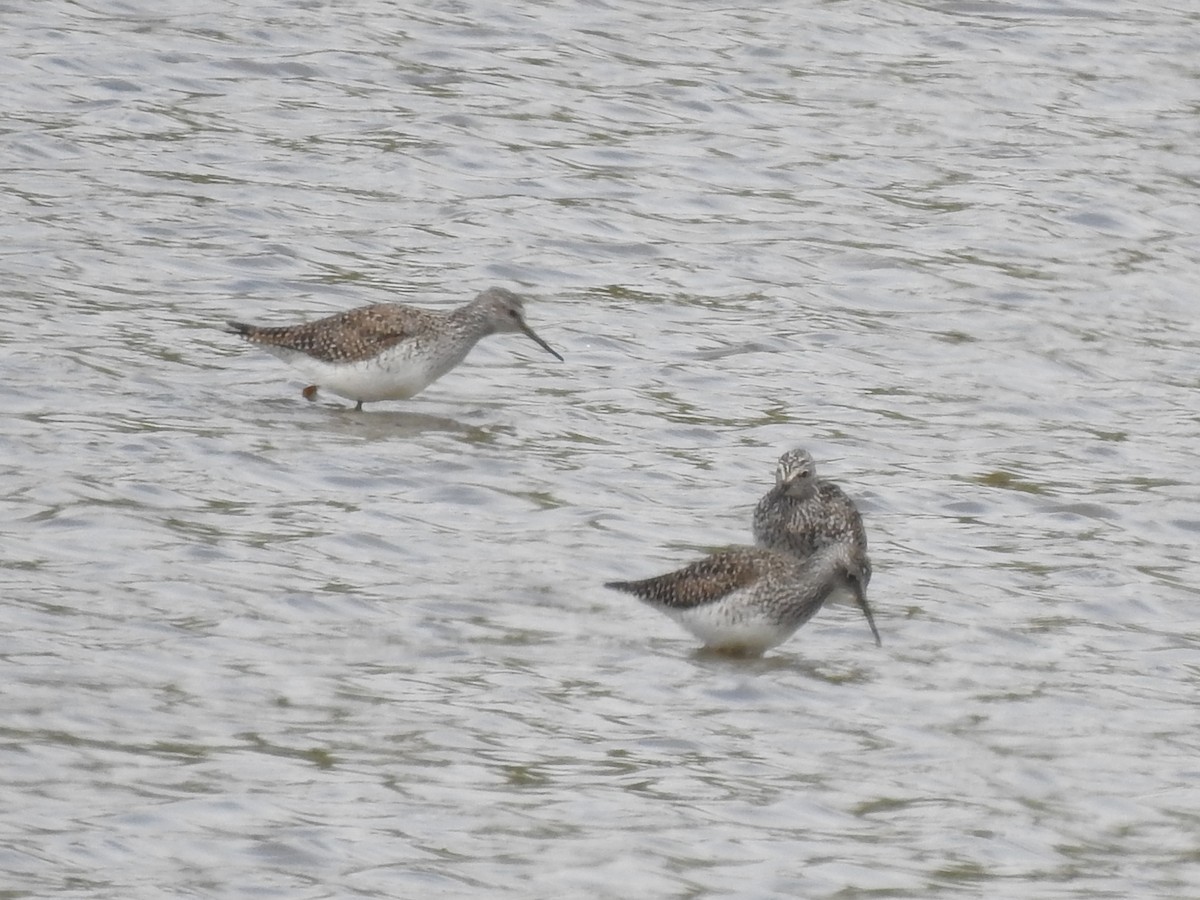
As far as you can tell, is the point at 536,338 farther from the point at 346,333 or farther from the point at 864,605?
the point at 864,605

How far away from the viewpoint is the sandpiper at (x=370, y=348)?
49.8ft

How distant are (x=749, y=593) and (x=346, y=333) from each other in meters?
4.44

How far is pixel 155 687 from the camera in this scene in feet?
33.6

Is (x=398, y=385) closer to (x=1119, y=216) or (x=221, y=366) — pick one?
(x=221, y=366)

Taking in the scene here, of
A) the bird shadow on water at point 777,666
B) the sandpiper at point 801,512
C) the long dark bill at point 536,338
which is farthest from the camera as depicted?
the long dark bill at point 536,338

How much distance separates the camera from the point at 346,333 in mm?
15242

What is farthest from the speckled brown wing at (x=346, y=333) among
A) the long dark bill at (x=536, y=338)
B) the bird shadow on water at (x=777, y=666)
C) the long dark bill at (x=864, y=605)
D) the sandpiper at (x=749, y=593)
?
the long dark bill at (x=864, y=605)

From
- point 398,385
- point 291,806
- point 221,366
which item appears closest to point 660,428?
point 398,385

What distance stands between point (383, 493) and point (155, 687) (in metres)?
3.49

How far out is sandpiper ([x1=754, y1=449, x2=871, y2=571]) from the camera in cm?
1275

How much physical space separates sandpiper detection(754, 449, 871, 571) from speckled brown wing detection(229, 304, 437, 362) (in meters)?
3.16

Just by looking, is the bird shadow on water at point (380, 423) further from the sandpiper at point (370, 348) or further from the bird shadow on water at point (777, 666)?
the bird shadow on water at point (777, 666)

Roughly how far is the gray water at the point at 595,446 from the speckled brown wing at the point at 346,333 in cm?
41

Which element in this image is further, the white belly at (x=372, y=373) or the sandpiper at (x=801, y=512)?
the white belly at (x=372, y=373)
